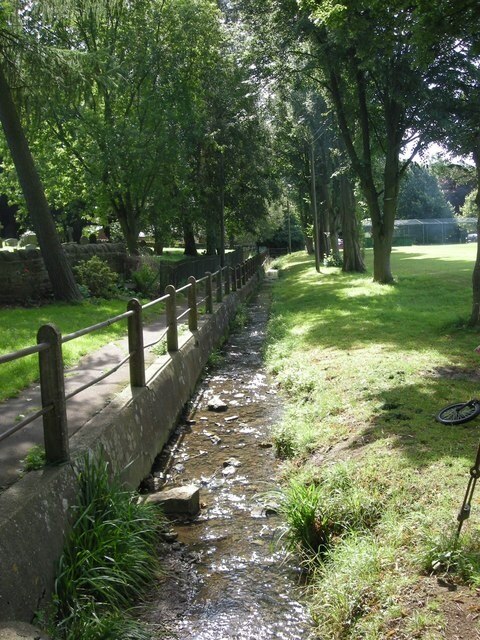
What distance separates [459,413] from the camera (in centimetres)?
618

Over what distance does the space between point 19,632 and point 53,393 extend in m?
1.60

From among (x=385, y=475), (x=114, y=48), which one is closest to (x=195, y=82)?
(x=114, y=48)

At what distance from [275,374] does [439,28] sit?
5966 millimetres

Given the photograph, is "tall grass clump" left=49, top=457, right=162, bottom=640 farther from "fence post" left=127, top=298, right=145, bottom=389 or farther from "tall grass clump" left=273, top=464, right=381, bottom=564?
"fence post" left=127, top=298, right=145, bottom=389

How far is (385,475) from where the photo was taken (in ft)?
16.4

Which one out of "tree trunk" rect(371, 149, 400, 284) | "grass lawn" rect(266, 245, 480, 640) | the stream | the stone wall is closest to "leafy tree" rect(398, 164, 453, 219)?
"tree trunk" rect(371, 149, 400, 284)

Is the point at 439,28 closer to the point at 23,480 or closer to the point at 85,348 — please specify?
the point at 85,348

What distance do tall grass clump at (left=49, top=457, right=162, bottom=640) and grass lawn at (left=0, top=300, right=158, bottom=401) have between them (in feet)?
8.31

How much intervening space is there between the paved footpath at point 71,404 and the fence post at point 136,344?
0.95ft

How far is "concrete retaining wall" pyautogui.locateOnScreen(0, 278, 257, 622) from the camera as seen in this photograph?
10.7 ft

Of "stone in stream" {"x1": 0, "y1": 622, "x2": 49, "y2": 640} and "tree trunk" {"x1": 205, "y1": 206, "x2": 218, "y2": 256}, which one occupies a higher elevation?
"tree trunk" {"x1": 205, "y1": 206, "x2": 218, "y2": 256}

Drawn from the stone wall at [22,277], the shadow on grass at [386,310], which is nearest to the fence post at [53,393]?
the shadow on grass at [386,310]

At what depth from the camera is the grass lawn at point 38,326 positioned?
296 inches

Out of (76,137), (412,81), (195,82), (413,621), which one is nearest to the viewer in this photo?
(413,621)
